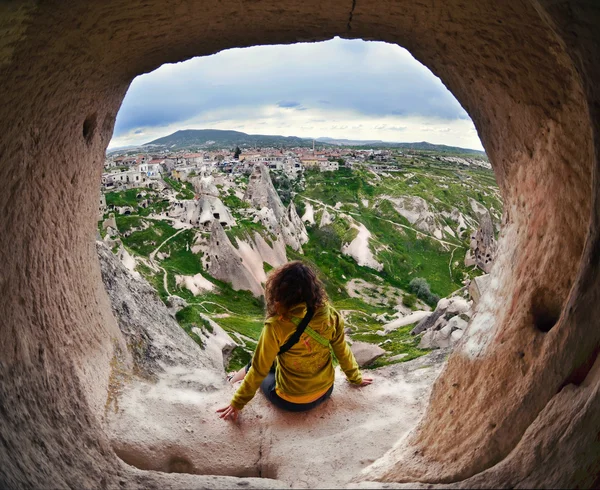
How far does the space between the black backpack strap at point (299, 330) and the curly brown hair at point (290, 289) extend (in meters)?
0.05

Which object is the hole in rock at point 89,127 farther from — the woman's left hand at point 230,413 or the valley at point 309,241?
the valley at point 309,241

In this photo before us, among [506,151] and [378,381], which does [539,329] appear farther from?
[378,381]

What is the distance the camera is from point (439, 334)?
27.9 feet

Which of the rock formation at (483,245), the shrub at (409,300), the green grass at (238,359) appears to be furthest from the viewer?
the rock formation at (483,245)

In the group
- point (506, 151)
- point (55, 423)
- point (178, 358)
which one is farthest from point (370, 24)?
point (178, 358)

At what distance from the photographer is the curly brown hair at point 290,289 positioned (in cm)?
317

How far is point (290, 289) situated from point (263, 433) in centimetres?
146

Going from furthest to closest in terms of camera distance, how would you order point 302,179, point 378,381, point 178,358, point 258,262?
point 302,179 → point 258,262 → point 178,358 → point 378,381

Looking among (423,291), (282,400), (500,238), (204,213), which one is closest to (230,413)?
(282,400)

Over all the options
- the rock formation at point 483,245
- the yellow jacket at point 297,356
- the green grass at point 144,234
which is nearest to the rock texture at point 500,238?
the yellow jacket at point 297,356

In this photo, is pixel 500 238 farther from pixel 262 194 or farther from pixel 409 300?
pixel 262 194

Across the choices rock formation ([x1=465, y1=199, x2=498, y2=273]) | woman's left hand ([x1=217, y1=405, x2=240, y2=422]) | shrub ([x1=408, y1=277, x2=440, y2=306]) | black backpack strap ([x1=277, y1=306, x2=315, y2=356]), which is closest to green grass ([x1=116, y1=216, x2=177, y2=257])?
shrub ([x1=408, y1=277, x2=440, y2=306])

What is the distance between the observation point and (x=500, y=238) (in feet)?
12.1

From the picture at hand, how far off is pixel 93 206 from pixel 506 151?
4.39m
